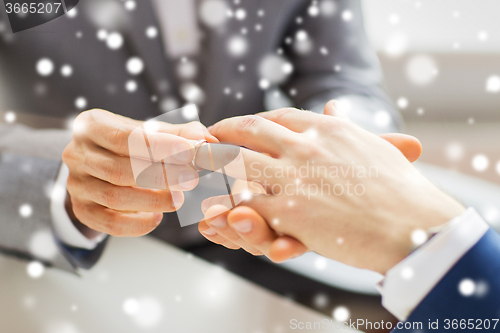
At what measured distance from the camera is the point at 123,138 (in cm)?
42

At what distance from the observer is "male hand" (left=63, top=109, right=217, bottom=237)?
415 millimetres

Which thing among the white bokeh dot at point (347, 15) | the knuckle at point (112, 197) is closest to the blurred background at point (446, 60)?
the white bokeh dot at point (347, 15)

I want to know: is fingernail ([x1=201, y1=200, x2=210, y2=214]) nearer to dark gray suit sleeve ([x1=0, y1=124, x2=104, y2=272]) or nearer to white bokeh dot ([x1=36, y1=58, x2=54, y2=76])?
dark gray suit sleeve ([x1=0, y1=124, x2=104, y2=272])

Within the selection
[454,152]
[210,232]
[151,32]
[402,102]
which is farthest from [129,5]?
[454,152]

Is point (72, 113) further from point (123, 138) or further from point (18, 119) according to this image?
point (123, 138)

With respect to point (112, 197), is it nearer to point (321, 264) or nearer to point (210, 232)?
point (210, 232)

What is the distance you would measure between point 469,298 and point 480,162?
1292 mm

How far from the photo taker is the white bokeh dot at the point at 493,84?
1.25m

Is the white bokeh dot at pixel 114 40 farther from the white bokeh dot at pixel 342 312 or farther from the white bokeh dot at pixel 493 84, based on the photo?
the white bokeh dot at pixel 493 84

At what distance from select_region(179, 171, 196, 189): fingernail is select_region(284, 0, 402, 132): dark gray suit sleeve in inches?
22.2

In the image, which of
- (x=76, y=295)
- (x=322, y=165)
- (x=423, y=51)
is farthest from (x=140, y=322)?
(x=423, y=51)

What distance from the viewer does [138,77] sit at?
82 cm

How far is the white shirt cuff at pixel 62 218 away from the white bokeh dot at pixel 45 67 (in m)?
0.32

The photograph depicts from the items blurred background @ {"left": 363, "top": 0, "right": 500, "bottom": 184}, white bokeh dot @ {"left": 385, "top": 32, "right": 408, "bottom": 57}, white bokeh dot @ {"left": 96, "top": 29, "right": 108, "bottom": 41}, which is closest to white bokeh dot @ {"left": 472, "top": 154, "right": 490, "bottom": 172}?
blurred background @ {"left": 363, "top": 0, "right": 500, "bottom": 184}
